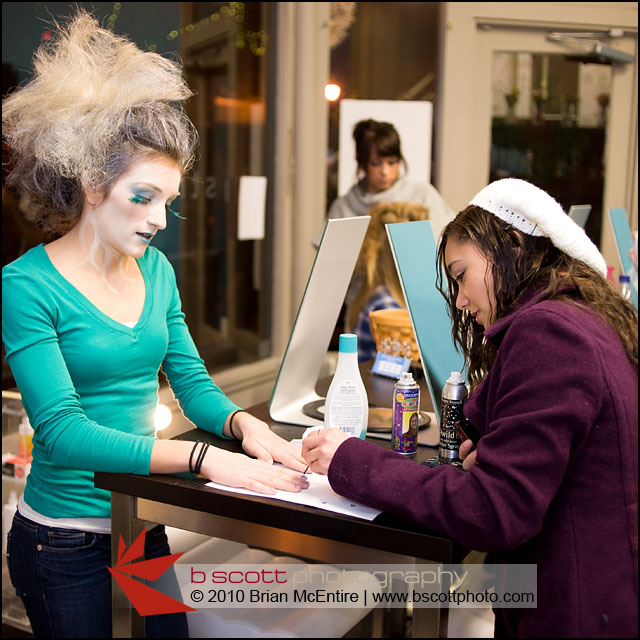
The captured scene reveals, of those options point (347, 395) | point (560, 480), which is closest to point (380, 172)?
point (347, 395)

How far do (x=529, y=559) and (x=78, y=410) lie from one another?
2.53ft

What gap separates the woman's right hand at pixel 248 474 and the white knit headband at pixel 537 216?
54cm

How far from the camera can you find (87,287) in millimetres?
1427

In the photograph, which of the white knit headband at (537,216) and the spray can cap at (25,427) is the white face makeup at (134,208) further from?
the spray can cap at (25,427)

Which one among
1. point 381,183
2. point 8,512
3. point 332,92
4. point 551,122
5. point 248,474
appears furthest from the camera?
point 551,122

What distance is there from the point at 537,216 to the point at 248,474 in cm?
61

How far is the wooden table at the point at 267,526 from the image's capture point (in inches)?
43.6

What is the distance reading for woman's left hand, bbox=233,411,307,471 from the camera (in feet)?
4.54

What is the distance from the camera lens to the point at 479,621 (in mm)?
1849

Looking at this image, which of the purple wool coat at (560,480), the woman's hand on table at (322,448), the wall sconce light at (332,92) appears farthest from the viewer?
the wall sconce light at (332,92)

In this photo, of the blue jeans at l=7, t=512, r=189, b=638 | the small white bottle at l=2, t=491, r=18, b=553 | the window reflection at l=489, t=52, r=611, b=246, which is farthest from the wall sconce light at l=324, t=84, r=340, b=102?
the blue jeans at l=7, t=512, r=189, b=638

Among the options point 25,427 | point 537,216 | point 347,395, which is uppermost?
point 537,216

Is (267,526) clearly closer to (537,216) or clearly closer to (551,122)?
(537,216)

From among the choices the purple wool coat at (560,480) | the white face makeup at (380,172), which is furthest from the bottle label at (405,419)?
the white face makeup at (380,172)
